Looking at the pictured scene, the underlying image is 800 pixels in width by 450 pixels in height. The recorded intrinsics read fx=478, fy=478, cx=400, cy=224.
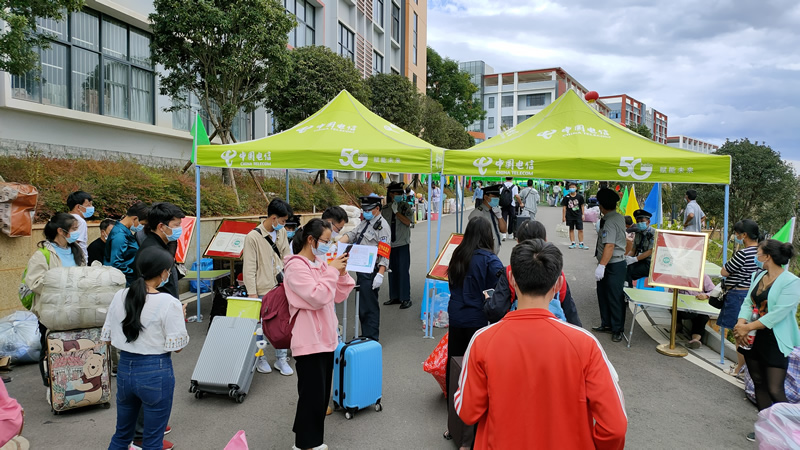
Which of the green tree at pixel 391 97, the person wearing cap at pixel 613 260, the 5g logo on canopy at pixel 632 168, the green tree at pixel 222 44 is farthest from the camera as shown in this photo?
the green tree at pixel 391 97

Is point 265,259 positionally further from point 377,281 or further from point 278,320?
point 278,320

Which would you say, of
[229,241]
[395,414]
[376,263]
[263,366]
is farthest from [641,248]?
[229,241]

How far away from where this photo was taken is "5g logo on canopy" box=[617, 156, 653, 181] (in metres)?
5.99

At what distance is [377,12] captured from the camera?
31.7 m

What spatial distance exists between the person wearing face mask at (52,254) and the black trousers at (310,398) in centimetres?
247

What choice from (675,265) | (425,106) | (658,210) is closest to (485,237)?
(675,265)

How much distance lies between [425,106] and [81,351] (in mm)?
25223

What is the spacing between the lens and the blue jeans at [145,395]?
2.96m

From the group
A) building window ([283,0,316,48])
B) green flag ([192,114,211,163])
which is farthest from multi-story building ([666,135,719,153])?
green flag ([192,114,211,163])

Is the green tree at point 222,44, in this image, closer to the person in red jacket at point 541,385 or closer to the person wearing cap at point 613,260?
the person wearing cap at point 613,260

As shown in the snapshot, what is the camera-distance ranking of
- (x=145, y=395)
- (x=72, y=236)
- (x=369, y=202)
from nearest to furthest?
(x=145, y=395)
(x=72, y=236)
(x=369, y=202)

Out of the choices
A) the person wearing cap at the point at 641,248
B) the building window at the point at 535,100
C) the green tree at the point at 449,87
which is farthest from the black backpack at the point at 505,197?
the building window at the point at 535,100

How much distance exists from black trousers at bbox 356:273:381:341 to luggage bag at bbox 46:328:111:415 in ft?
8.91

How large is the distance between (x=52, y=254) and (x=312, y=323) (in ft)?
9.07
